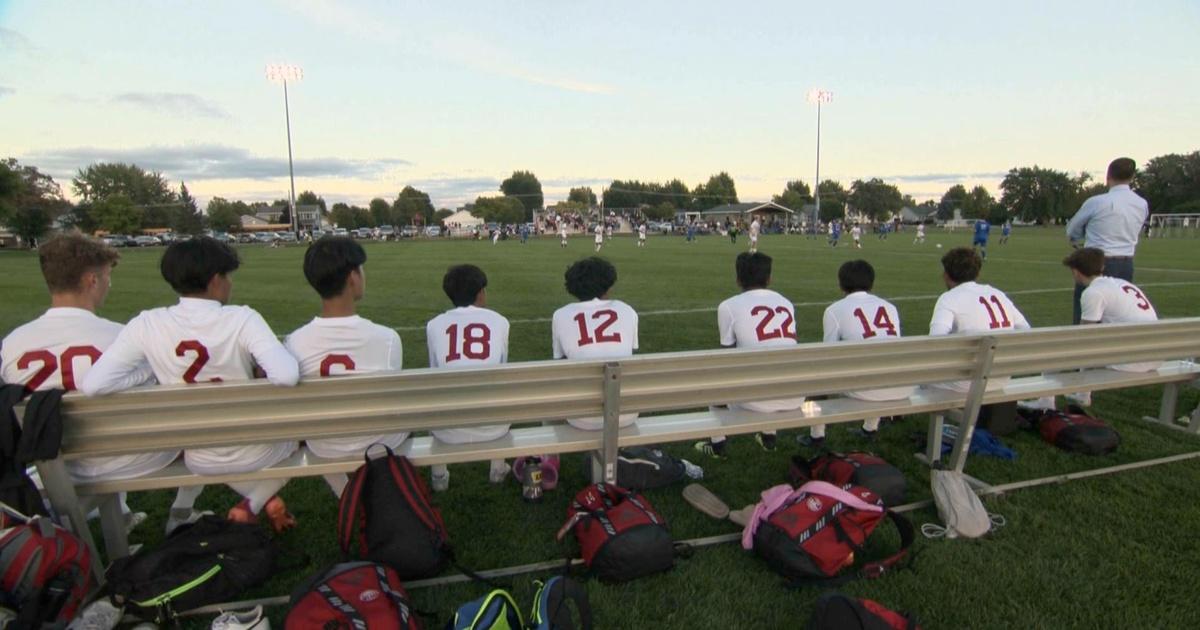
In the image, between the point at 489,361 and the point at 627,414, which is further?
the point at 489,361

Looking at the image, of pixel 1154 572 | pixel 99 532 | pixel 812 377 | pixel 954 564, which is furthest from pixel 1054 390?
pixel 99 532

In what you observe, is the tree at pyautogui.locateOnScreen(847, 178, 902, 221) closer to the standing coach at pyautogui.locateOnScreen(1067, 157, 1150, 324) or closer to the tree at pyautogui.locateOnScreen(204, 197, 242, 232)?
the tree at pyautogui.locateOnScreen(204, 197, 242, 232)

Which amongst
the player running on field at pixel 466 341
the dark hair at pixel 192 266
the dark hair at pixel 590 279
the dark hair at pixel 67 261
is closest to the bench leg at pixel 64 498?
the dark hair at pixel 192 266

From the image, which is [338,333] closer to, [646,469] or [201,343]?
[201,343]

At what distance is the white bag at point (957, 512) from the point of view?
3100 millimetres

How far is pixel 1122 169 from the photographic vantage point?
5.91 m

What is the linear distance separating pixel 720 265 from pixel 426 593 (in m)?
18.9

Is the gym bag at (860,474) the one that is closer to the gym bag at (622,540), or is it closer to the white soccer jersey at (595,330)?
the gym bag at (622,540)

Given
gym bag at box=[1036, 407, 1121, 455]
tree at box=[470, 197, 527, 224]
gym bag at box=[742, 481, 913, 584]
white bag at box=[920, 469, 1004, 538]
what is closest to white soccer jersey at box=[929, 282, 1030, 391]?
gym bag at box=[1036, 407, 1121, 455]

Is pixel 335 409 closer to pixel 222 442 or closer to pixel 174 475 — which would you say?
pixel 222 442

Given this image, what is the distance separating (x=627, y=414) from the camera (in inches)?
120

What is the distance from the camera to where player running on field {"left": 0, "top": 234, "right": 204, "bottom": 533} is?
268cm

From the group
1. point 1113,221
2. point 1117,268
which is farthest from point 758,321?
point 1117,268

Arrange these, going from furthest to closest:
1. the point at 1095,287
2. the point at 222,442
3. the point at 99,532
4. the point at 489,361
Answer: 1. the point at 1095,287
2. the point at 489,361
3. the point at 99,532
4. the point at 222,442
